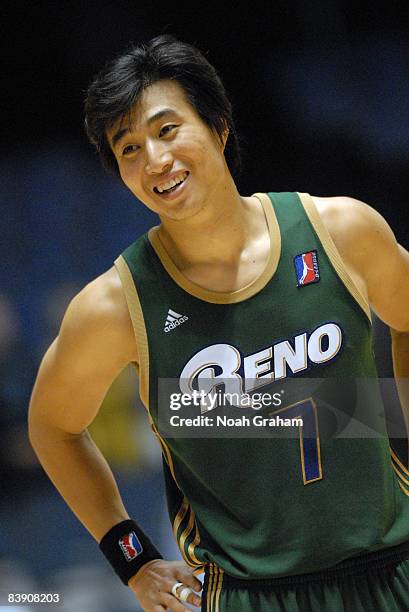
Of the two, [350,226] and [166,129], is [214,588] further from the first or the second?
[166,129]

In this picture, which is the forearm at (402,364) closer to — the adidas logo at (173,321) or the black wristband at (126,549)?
the adidas logo at (173,321)

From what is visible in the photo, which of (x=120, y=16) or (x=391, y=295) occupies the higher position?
(x=120, y=16)

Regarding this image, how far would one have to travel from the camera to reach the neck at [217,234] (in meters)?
1.74

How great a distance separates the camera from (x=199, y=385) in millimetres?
1753

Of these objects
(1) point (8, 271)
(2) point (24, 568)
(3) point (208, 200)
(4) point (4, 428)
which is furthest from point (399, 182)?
(2) point (24, 568)

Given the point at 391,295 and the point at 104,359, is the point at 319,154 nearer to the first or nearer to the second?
the point at 391,295

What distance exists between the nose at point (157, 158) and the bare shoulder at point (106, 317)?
0.25m

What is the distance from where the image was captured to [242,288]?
1.71m

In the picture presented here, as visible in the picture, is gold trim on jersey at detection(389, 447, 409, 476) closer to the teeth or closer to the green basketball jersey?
the green basketball jersey

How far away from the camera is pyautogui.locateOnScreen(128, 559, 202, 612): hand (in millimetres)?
1843

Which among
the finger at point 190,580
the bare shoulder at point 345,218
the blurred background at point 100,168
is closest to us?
the bare shoulder at point 345,218

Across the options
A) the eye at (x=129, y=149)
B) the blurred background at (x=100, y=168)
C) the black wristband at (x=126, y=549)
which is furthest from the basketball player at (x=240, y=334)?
the blurred background at (x=100, y=168)

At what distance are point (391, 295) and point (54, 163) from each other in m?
0.95

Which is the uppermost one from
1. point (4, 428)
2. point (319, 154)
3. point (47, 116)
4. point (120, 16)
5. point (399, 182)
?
point (120, 16)
